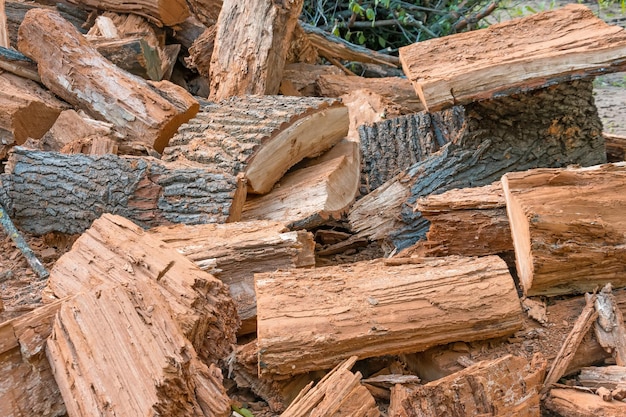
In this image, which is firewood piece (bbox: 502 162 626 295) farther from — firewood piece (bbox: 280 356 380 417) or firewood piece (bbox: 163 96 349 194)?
firewood piece (bbox: 163 96 349 194)

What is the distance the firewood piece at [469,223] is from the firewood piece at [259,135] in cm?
66

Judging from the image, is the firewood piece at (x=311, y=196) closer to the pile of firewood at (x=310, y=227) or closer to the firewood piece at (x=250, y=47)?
the pile of firewood at (x=310, y=227)

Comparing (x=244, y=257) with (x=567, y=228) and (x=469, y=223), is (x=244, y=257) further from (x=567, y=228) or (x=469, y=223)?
(x=567, y=228)

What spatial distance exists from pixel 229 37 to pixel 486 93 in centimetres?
160

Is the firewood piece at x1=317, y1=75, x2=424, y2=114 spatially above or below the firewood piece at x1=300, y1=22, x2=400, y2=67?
below

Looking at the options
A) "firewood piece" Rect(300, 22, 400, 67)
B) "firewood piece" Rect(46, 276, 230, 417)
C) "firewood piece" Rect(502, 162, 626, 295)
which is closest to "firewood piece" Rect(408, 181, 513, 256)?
"firewood piece" Rect(502, 162, 626, 295)

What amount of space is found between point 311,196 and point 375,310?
893 mm

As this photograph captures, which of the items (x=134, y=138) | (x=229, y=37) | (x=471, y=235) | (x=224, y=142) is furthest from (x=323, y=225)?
(x=229, y=37)

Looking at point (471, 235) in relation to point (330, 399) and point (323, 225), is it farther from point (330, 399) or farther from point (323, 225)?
point (330, 399)

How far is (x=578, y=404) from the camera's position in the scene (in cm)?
165

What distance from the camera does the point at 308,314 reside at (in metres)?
1.75

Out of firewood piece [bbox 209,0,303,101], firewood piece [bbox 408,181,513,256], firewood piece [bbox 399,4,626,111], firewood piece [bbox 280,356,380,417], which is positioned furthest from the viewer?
firewood piece [bbox 209,0,303,101]

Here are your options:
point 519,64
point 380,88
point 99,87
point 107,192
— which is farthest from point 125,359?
point 380,88

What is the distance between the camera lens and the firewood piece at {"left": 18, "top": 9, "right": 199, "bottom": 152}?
2982mm
